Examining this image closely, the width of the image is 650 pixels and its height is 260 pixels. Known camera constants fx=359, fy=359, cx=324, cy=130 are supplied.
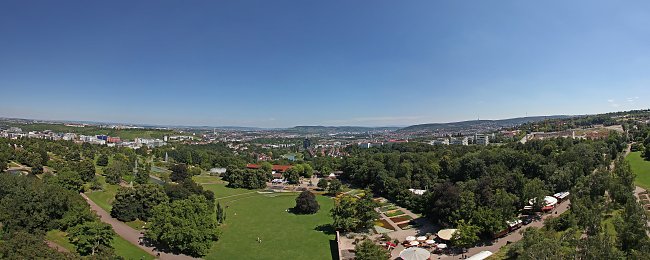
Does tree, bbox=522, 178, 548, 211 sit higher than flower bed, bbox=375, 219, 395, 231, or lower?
higher

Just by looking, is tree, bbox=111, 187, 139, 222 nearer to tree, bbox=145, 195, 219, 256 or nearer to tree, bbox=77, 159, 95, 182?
tree, bbox=145, 195, 219, 256

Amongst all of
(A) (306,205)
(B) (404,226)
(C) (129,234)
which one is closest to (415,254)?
(B) (404,226)

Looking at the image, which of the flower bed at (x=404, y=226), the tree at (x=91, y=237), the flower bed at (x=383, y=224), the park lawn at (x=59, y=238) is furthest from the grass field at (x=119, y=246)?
the flower bed at (x=404, y=226)

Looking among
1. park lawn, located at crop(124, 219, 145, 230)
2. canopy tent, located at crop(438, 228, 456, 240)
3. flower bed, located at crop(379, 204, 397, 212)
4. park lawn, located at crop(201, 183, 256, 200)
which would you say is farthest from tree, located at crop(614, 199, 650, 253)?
park lawn, located at crop(201, 183, 256, 200)

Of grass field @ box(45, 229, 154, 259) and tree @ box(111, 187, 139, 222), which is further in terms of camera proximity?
tree @ box(111, 187, 139, 222)

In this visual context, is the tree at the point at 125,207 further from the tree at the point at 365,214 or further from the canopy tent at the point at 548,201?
the canopy tent at the point at 548,201
